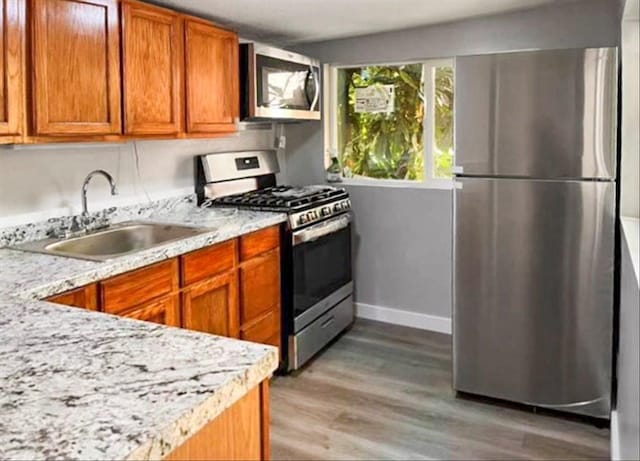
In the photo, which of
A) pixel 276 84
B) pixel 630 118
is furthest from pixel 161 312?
pixel 630 118

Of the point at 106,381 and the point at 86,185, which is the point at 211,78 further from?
the point at 106,381

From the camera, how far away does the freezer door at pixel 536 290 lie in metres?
2.64

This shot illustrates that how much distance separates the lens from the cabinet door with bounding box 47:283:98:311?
6.15 feet

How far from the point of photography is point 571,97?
2.58m

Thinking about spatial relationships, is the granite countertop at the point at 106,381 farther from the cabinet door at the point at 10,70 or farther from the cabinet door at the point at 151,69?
the cabinet door at the point at 151,69

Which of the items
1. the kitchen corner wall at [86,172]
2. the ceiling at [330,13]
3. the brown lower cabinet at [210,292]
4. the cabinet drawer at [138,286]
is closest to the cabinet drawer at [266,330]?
the brown lower cabinet at [210,292]

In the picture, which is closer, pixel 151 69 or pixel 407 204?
pixel 151 69

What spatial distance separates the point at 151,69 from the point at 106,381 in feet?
6.30

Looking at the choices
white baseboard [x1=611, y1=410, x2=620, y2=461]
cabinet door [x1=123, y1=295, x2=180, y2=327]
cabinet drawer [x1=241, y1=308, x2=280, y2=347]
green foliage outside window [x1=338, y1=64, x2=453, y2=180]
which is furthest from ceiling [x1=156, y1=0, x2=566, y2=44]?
white baseboard [x1=611, y1=410, x2=620, y2=461]

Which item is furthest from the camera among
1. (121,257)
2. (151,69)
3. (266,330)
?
(266,330)

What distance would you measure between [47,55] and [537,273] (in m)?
2.27

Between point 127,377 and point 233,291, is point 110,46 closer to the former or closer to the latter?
point 233,291

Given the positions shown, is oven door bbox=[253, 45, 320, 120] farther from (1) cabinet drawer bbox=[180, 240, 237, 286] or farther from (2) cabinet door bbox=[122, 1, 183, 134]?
(1) cabinet drawer bbox=[180, 240, 237, 286]

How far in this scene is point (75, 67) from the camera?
2.26m
